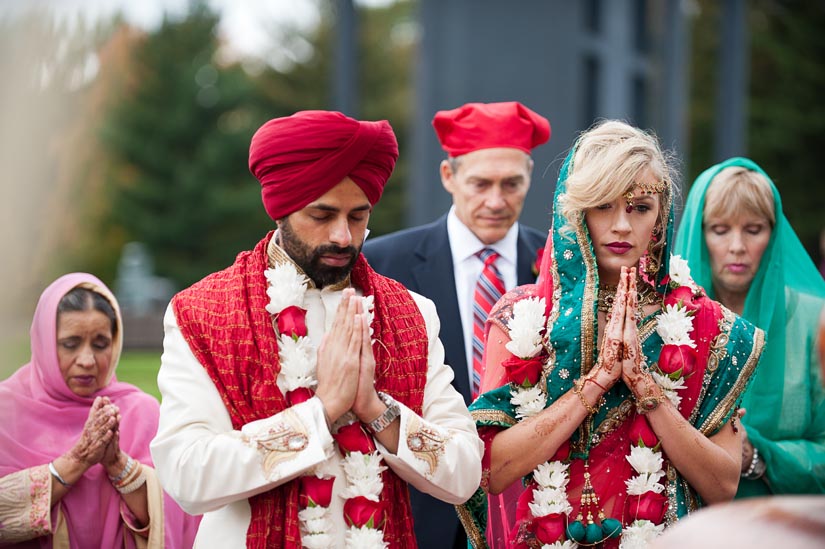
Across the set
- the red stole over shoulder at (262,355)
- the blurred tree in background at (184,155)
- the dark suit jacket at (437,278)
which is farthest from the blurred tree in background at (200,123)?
the red stole over shoulder at (262,355)

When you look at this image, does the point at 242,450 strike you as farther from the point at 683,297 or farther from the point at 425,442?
the point at 683,297

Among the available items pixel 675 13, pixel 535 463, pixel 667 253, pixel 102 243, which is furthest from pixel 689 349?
pixel 102 243

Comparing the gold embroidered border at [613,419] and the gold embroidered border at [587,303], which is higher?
the gold embroidered border at [587,303]

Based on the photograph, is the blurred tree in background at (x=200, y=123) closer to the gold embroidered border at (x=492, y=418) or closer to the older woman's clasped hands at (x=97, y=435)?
the older woman's clasped hands at (x=97, y=435)

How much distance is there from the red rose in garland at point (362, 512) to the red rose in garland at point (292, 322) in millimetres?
480

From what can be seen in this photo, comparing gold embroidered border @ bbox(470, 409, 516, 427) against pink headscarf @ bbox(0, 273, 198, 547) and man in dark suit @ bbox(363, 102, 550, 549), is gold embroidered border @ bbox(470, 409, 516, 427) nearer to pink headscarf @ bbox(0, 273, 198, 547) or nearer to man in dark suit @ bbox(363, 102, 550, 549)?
man in dark suit @ bbox(363, 102, 550, 549)

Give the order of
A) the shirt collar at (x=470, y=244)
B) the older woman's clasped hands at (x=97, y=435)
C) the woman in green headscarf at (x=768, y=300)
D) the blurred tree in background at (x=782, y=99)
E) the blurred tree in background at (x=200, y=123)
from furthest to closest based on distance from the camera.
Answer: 1. the blurred tree in background at (x=200, y=123)
2. the blurred tree in background at (x=782, y=99)
3. the shirt collar at (x=470, y=244)
4. the woman in green headscarf at (x=768, y=300)
5. the older woman's clasped hands at (x=97, y=435)

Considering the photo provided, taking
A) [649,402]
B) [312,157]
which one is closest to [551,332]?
[649,402]

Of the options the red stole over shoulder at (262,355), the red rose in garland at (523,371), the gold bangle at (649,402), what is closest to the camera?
the red stole over shoulder at (262,355)

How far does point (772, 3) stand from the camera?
21500mm

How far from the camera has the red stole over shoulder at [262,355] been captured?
9.98 ft

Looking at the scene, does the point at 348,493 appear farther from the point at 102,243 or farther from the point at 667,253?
the point at 102,243

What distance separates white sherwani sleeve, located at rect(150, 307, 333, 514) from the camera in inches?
113

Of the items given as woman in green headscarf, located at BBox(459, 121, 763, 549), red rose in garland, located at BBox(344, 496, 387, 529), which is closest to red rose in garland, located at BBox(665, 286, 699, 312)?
woman in green headscarf, located at BBox(459, 121, 763, 549)
